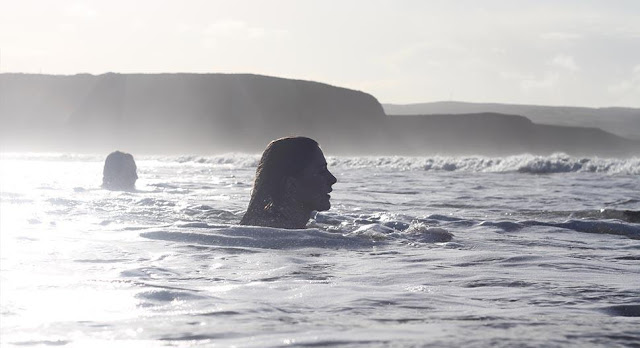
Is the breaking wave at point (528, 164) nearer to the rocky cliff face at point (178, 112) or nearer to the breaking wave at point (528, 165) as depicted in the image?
the breaking wave at point (528, 165)

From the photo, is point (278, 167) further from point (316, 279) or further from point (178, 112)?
point (178, 112)

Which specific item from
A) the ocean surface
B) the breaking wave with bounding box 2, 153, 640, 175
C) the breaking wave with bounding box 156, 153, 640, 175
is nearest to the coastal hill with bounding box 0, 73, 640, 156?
the breaking wave with bounding box 156, 153, 640, 175

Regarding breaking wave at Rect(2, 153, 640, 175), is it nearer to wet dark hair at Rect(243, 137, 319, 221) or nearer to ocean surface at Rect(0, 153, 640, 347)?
ocean surface at Rect(0, 153, 640, 347)

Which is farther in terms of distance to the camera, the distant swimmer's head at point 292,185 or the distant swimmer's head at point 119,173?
the distant swimmer's head at point 119,173

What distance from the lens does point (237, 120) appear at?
99.2 meters

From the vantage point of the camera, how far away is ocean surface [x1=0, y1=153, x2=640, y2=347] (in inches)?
167

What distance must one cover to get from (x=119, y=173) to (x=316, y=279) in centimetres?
1365

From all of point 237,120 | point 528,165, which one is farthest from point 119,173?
point 237,120

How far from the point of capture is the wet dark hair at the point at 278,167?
32.3 ft

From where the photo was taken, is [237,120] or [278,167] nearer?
[278,167]

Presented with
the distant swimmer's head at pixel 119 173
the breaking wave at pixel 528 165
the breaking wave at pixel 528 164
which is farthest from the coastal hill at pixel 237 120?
the distant swimmer's head at pixel 119 173

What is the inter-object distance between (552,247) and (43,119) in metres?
90.6

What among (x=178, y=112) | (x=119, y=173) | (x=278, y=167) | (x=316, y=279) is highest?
(x=178, y=112)

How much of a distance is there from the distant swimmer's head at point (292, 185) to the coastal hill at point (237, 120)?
78.0 m
